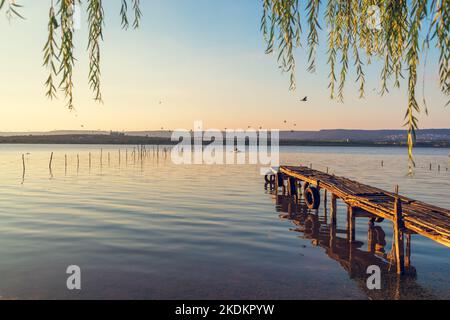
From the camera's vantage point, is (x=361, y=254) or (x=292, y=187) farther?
(x=292, y=187)

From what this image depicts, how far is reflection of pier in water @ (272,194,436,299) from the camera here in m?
11.6

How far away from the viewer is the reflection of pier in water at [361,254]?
38.2 ft

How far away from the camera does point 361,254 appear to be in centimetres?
1592

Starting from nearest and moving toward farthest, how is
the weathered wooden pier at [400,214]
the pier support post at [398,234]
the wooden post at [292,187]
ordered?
the weathered wooden pier at [400,214]
the pier support post at [398,234]
the wooden post at [292,187]

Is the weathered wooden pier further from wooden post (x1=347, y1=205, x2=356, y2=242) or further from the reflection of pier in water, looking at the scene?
the reflection of pier in water

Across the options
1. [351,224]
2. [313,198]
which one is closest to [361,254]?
Answer: [351,224]

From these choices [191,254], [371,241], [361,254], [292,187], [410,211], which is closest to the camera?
[410,211]

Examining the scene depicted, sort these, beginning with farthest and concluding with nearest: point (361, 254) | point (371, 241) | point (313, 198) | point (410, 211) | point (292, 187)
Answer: point (292, 187)
point (313, 198)
point (371, 241)
point (361, 254)
point (410, 211)

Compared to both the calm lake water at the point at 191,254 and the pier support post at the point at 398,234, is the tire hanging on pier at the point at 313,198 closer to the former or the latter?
the calm lake water at the point at 191,254

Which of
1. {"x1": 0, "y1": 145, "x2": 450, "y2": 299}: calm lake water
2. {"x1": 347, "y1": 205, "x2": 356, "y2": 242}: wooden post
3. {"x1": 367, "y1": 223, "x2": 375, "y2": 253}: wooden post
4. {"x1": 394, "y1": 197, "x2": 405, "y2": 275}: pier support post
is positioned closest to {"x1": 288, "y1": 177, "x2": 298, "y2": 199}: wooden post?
{"x1": 0, "y1": 145, "x2": 450, "y2": 299}: calm lake water

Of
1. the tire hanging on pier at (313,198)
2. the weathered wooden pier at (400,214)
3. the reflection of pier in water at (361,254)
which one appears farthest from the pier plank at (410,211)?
the tire hanging on pier at (313,198)

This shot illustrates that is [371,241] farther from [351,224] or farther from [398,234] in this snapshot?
[398,234]
